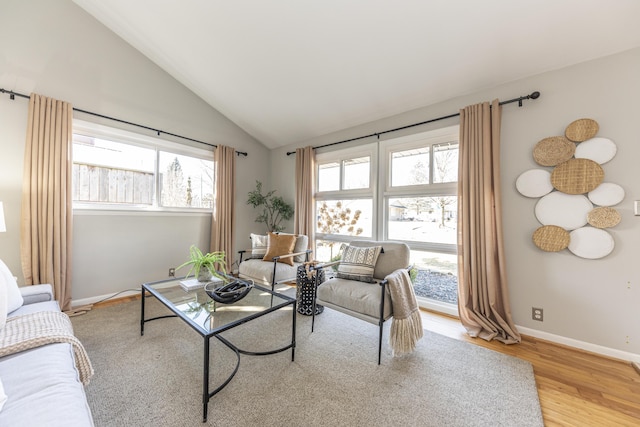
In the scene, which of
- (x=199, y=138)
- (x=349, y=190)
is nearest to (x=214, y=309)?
(x=349, y=190)

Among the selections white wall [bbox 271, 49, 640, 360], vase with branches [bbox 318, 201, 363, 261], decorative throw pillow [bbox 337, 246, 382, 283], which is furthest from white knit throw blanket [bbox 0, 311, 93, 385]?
white wall [bbox 271, 49, 640, 360]

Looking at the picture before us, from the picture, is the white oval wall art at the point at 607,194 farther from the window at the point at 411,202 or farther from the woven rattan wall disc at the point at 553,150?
the window at the point at 411,202

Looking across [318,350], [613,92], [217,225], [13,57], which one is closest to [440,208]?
[613,92]

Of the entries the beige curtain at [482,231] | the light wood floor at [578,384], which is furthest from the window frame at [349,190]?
the light wood floor at [578,384]

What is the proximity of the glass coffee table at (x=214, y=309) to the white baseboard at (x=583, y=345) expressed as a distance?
7.09ft

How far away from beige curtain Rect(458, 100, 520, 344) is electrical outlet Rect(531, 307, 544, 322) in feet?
0.71

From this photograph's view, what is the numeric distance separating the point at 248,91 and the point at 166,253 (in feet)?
8.31

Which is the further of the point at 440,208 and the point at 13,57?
the point at 440,208

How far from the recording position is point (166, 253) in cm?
346

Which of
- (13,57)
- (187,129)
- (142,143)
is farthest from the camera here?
(187,129)

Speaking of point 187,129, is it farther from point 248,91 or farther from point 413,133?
point 413,133

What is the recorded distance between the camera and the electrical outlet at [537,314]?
7.22 ft

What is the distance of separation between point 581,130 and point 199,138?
4385 mm

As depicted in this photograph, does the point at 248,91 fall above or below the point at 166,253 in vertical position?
above
